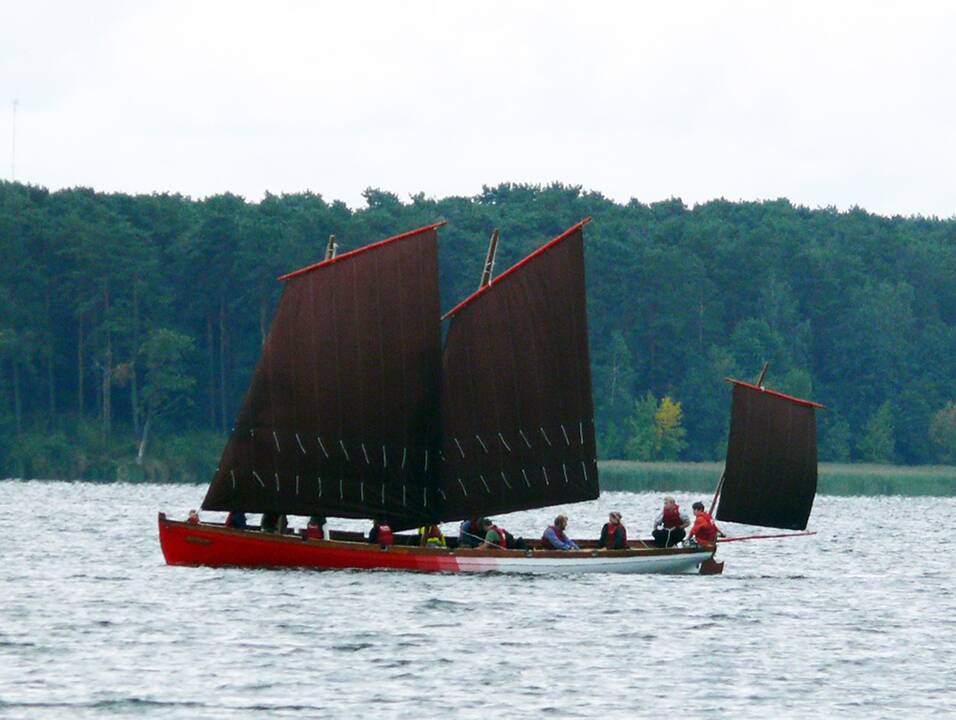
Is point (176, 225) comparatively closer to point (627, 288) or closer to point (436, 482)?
point (627, 288)

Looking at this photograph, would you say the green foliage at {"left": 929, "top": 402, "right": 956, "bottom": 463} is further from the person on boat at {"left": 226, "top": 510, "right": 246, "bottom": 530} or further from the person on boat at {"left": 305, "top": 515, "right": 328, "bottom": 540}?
the person on boat at {"left": 226, "top": 510, "right": 246, "bottom": 530}

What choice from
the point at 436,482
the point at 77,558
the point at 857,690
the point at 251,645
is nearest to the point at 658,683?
the point at 857,690

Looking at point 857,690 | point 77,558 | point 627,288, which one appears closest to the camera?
point 857,690

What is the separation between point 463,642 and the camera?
135 ft

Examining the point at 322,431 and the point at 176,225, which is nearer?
the point at 322,431

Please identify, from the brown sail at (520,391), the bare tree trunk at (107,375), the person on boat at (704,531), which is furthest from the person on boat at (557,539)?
the bare tree trunk at (107,375)

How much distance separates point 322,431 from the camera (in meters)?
53.6

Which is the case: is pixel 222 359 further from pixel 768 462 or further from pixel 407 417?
pixel 407 417

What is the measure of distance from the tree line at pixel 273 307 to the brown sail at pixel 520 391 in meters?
90.0

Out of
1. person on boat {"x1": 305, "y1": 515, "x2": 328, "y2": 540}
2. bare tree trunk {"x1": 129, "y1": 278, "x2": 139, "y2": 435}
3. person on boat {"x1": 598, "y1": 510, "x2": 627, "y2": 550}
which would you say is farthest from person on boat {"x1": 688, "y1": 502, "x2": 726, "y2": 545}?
bare tree trunk {"x1": 129, "y1": 278, "x2": 139, "y2": 435}

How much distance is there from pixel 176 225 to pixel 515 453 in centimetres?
11792

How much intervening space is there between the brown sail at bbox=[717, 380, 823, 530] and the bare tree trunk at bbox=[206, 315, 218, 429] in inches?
3939

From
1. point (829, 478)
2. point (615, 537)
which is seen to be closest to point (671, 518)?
point (615, 537)

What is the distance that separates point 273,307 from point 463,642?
124955 mm
